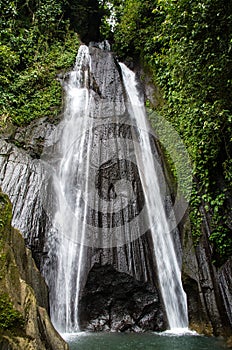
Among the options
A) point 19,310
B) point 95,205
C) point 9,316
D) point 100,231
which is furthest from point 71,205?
point 9,316

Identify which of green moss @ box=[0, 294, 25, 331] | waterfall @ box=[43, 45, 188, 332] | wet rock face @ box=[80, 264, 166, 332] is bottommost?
green moss @ box=[0, 294, 25, 331]

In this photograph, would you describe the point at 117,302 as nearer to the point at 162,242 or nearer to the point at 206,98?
the point at 162,242

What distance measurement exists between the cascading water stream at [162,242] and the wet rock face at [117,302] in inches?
11.9

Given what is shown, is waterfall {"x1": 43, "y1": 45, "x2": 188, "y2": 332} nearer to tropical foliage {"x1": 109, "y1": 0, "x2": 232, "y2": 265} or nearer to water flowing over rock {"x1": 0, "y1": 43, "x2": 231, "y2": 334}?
water flowing over rock {"x1": 0, "y1": 43, "x2": 231, "y2": 334}

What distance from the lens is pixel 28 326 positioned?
315cm

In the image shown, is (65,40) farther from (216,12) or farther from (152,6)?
(216,12)

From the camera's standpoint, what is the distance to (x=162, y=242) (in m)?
7.87

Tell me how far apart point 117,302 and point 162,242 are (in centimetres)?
184

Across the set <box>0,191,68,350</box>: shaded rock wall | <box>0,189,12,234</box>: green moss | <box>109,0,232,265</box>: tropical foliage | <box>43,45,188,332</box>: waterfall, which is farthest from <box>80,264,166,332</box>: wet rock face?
<box>0,189,12,234</box>: green moss

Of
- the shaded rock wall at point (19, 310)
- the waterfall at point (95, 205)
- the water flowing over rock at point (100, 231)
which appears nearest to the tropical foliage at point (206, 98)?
the water flowing over rock at point (100, 231)

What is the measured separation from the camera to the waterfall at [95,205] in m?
6.99

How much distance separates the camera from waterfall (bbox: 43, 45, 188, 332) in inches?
275

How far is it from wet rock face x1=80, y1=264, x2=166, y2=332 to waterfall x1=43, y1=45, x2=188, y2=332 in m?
0.23

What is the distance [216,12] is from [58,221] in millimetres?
5675
